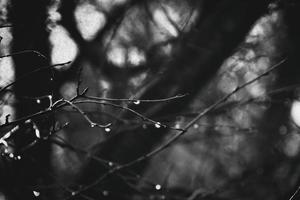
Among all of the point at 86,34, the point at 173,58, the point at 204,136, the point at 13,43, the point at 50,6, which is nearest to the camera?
the point at 13,43

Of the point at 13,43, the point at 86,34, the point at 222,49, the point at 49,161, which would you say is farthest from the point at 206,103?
the point at 13,43

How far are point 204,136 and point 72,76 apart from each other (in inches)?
77.2

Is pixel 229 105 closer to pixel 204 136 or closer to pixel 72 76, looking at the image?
pixel 204 136

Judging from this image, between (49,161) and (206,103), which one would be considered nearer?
(49,161)

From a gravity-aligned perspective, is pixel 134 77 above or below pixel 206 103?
above

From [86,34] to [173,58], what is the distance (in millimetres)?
862

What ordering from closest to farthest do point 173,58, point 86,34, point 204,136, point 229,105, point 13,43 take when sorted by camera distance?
point 13,43 → point 86,34 → point 173,58 → point 229,105 → point 204,136

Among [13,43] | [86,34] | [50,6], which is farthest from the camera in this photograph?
[86,34]

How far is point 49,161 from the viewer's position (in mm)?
2711

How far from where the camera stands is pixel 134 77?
9.51ft

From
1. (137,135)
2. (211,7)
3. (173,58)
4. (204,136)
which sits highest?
(211,7)

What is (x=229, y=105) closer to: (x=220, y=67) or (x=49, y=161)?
(x=220, y=67)

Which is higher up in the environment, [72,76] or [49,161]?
[72,76]

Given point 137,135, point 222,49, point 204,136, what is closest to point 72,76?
point 137,135
